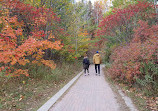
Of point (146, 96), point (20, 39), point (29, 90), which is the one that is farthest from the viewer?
point (20, 39)

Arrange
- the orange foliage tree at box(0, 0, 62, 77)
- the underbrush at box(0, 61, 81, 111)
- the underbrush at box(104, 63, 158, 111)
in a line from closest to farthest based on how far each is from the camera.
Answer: the underbrush at box(104, 63, 158, 111), the underbrush at box(0, 61, 81, 111), the orange foliage tree at box(0, 0, 62, 77)

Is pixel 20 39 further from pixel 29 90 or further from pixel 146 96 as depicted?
pixel 146 96

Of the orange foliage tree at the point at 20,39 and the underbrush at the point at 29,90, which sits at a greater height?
the orange foliage tree at the point at 20,39

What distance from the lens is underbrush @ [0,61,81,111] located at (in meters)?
4.43

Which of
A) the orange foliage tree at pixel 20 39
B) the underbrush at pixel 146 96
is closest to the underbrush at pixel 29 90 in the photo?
the orange foliage tree at pixel 20 39

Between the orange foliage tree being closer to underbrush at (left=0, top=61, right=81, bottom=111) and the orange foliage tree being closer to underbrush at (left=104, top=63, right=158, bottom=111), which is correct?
underbrush at (left=0, top=61, right=81, bottom=111)

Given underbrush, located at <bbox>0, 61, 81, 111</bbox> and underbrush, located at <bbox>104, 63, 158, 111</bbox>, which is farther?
underbrush, located at <bbox>0, 61, 81, 111</bbox>

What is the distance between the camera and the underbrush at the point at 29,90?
4.43 metres

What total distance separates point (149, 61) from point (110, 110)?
2.48m

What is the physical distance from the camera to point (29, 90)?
583 centimetres

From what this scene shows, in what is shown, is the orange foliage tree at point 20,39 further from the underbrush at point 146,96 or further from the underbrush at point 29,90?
the underbrush at point 146,96

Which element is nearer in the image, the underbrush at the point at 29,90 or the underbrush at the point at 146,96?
the underbrush at the point at 146,96

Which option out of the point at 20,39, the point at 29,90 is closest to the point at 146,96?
the point at 29,90

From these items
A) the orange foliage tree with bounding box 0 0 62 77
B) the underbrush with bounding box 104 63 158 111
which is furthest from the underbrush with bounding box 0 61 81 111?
the underbrush with bounding box 104 63 158 111
